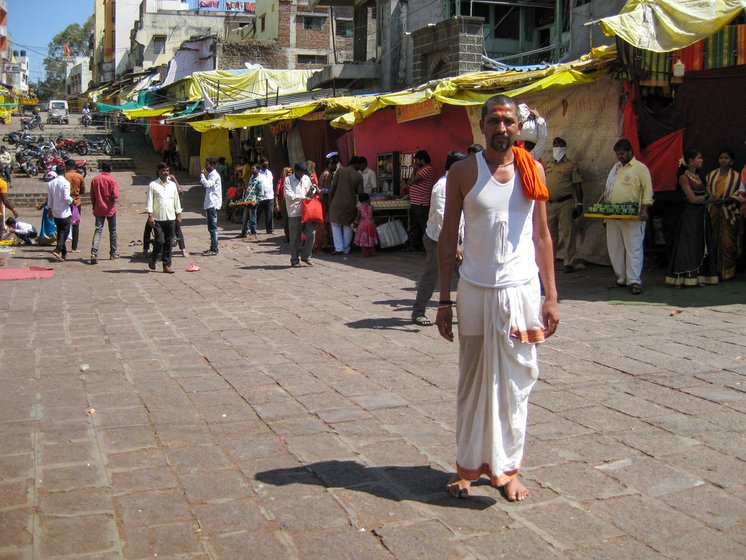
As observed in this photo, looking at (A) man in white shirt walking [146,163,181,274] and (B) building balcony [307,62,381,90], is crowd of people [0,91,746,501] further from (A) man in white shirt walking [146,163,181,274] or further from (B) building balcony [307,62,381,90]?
(B) building balcony [307,62,381,90]

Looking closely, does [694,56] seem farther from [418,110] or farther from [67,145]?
[67,145]

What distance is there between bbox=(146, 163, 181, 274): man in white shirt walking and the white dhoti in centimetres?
935

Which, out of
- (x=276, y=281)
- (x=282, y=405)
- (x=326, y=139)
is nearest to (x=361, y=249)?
(x=276, y=281)

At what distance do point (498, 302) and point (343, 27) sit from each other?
138ft

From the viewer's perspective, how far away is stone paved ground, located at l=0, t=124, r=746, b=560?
135 inches

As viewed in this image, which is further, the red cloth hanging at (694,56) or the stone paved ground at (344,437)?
the red cloth hanging at (694,56)

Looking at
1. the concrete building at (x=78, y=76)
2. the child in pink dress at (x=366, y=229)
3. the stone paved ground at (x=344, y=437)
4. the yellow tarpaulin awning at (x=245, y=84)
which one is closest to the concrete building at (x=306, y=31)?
the yellow tarpaulin awning at (x=245, y=84)

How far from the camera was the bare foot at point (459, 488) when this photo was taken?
377cm

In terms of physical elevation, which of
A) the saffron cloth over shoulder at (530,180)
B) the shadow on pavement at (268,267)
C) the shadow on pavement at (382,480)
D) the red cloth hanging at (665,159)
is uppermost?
the red cloth hanging at (665,159)

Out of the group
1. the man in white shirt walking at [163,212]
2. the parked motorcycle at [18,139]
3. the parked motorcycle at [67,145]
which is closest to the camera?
the man in white shirt walking at [163,212]

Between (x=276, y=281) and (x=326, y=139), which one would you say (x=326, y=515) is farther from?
(x=326, y=139)

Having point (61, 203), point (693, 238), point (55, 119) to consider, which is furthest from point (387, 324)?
point (55, 119)

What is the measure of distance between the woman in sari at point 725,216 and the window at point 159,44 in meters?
Result: 51.4

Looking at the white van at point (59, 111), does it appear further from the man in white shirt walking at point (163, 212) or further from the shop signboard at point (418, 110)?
the man in white shirt walking at point (163, 212)
